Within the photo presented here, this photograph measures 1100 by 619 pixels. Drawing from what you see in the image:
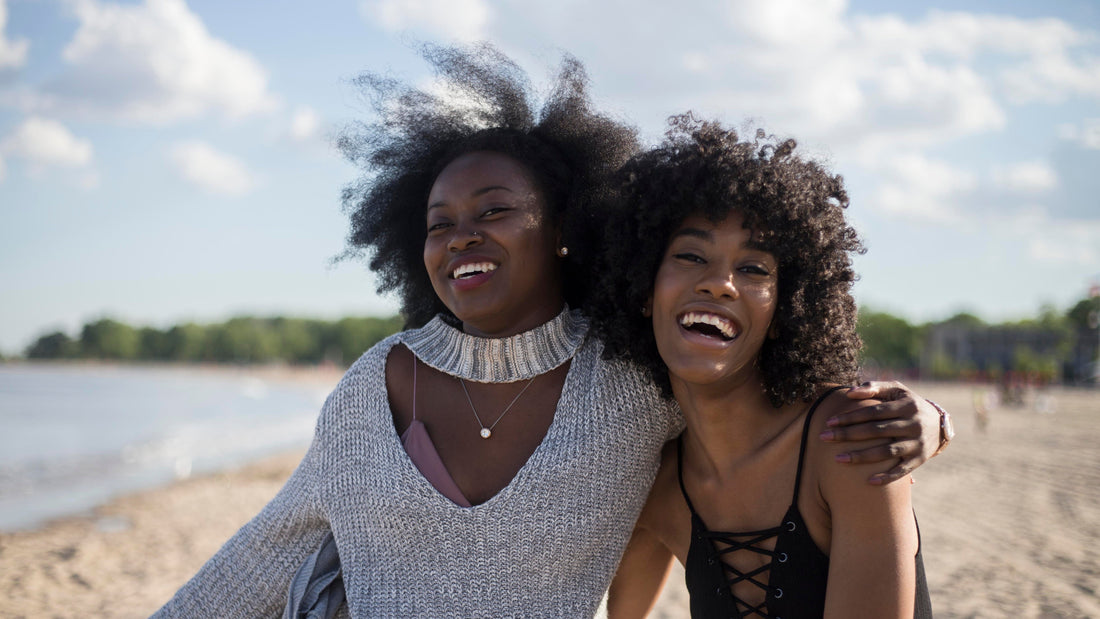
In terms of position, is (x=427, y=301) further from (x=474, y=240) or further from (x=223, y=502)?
(x=223, y=502)

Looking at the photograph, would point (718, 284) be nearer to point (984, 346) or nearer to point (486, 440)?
point (486, 440)

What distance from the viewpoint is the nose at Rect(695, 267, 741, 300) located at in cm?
250

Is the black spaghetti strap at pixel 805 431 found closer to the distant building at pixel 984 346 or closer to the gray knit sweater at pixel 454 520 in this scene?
the gray knit sweater at pixel 454 520

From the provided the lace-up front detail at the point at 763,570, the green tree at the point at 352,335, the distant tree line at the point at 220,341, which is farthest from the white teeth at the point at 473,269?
the distant tree line at the point at 220,341

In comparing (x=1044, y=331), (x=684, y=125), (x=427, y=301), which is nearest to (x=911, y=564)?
(x=684, y=125)

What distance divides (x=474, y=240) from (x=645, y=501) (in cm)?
111

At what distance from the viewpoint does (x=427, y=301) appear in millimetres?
3857

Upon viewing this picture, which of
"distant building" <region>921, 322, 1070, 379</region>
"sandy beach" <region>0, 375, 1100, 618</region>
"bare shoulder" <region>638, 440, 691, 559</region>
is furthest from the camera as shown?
"distant building" <region>921, 322, 1070, 379</region>

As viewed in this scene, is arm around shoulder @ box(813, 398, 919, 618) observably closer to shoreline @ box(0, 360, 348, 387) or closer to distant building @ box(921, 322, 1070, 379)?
distant building @ box(921, 322, 1070, 379)

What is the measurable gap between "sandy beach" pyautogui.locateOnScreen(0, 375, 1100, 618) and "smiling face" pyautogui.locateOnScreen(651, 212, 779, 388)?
470cm

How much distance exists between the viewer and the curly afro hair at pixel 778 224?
257 centimetres

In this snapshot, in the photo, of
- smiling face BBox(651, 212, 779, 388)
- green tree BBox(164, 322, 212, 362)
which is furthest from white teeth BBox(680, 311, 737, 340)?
green tree BBox(164, 322, 212, 362)

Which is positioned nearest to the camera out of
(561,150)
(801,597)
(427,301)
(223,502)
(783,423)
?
(801,597)

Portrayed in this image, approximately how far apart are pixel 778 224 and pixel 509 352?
1074 millimetres
